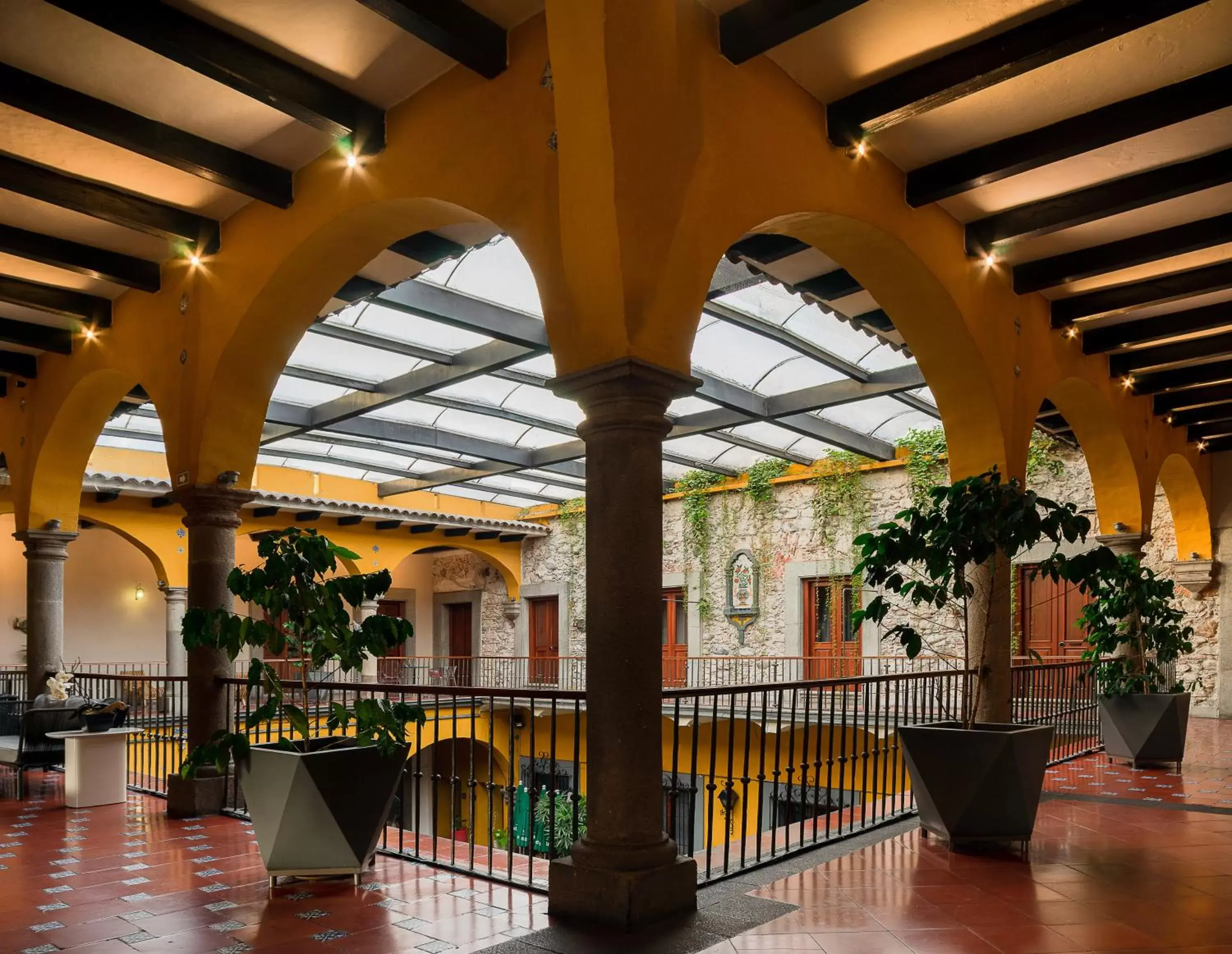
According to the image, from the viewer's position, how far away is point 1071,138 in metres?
4.75

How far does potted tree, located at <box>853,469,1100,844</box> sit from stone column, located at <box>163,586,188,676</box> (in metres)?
10.7

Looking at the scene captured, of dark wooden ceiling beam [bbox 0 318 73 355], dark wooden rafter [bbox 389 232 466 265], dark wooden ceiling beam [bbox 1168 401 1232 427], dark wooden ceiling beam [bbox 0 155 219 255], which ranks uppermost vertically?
dark wooden ceiling beam [bbox 0 155 219 255]

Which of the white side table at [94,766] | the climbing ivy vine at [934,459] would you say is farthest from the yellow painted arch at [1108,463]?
the white side table at [94,766]

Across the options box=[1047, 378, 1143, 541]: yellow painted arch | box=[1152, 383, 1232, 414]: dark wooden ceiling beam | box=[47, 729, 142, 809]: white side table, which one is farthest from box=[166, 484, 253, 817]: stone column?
box=[1152, 383, 1232, 414]: dark wooden ceiling beam

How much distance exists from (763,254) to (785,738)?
24.9ft

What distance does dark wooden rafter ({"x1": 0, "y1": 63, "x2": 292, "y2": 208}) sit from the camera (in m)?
4.27

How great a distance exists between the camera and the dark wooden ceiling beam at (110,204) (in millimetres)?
4988

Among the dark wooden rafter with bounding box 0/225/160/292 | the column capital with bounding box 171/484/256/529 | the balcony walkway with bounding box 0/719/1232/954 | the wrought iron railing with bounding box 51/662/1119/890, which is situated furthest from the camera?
the column capital with bounding box 171/484/256/529

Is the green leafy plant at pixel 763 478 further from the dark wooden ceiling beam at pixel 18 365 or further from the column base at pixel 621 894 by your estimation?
the column base at pixel 621 894

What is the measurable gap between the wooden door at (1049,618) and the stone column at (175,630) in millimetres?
10744

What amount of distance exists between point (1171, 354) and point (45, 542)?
959cm

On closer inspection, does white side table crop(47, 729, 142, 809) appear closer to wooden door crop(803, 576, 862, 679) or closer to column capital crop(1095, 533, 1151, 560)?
column capital crop(1095, 533, 1151, 560)

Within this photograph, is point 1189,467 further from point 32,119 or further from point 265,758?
point 32,119

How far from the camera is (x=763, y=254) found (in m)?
5.81
